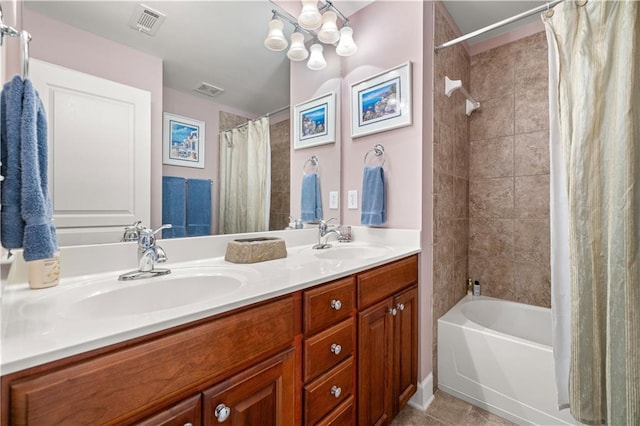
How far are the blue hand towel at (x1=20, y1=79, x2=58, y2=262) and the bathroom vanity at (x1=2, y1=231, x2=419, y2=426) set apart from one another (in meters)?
0.16

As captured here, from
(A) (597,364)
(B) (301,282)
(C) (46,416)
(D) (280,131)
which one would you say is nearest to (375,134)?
(D) (280,131)

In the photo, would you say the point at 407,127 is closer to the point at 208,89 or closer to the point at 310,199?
the point at 310,199

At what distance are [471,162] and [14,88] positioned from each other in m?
2.54

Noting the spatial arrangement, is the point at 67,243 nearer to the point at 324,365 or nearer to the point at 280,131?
the point at 324,365

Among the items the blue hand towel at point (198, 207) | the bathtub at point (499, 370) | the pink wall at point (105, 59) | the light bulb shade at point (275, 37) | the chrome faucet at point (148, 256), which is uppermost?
the light bulb shade at point (275, 37)

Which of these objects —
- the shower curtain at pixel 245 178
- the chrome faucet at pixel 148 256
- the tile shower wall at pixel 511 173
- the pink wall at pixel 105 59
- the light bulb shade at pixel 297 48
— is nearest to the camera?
the pink wall at pixel 105 59

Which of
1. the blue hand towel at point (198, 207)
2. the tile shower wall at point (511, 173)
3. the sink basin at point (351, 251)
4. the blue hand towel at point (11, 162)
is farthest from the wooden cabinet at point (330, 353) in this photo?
the tile shower wall at point (511, 173)

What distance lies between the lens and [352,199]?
186cm

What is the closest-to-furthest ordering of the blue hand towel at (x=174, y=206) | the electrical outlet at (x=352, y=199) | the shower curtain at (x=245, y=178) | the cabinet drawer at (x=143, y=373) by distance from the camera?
the cabinet drawer at (x=143, y=373), the blue hand towel at (x=174, y=206), the shower curtain at (x=245, y=178), the electrical outlet at (x=352, y=199)

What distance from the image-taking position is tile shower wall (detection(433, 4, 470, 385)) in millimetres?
1645

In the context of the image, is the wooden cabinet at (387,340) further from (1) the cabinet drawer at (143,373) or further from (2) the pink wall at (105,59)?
(2) the pink wall at (105,59)

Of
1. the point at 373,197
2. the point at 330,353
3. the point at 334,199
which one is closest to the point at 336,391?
the point at 330,353

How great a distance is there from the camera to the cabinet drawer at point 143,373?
43 cm

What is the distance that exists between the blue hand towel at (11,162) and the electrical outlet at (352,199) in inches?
60.2
